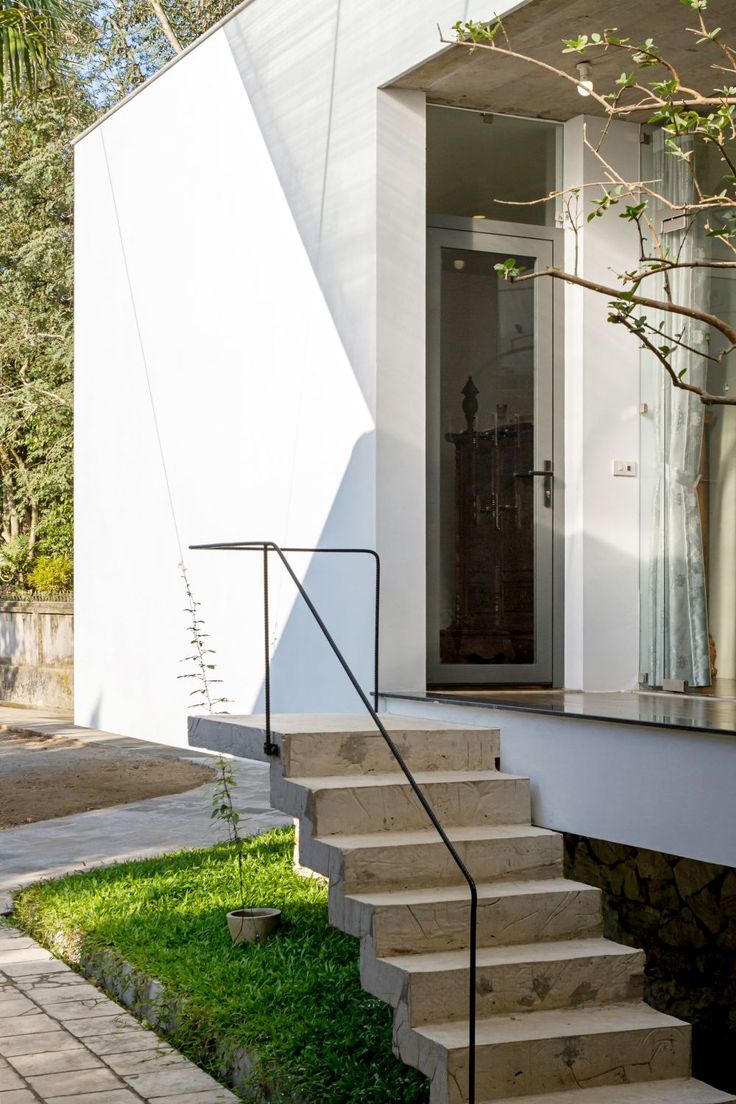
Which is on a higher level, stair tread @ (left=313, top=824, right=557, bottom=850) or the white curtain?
the white curtain

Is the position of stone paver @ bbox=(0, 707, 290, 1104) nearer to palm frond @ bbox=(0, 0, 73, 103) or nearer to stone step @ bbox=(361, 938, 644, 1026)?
stone step @ bbox=(361, 938, 644, 1026)

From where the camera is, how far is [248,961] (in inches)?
177

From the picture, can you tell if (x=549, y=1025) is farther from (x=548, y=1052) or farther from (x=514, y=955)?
(x=514, y=955)

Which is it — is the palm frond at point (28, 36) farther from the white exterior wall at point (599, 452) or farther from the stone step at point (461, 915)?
the stone step at point (461, 915)

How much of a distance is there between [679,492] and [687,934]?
2.25 m

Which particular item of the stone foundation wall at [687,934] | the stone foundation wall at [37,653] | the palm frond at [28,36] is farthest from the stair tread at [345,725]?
the stone foundation wall at [37,653]

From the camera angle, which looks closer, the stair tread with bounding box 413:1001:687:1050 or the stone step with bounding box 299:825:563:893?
the stair tread with bounding box 413:1001:687:1050

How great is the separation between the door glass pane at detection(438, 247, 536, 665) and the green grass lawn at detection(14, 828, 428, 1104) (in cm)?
152

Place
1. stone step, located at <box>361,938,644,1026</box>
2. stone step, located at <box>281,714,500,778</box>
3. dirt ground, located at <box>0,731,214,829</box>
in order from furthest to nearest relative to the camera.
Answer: dirt ground, located at <box>0,731,214,829</box> < stone step, located at <box>281,714,500,778</box> < stone step, located at <box>361,938,644,1026</box>

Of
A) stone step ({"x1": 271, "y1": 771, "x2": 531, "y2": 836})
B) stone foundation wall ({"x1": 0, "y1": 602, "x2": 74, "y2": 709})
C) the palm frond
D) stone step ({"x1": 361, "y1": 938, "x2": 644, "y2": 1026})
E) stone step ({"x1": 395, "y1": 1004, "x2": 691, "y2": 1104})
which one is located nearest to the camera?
stone step ({"x1": 395, "y1": 1004, "x2": 691, "y2": 1104})

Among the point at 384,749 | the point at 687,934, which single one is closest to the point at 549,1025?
the point at 384,749

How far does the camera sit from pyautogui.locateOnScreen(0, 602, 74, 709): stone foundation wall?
568 inches

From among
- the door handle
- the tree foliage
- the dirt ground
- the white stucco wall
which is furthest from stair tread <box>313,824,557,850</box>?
the tree foliage

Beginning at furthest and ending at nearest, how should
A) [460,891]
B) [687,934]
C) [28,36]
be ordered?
[28,36], [687,934], [460,891]
